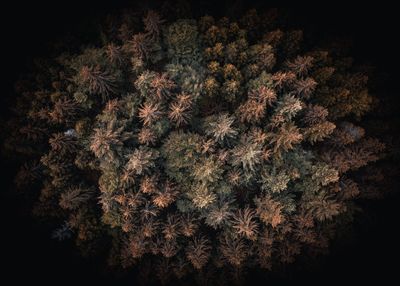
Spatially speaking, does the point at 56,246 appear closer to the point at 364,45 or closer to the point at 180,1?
the point at 180,1

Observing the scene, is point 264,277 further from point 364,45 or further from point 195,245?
point 364,45

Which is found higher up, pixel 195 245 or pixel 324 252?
pixel 195 245

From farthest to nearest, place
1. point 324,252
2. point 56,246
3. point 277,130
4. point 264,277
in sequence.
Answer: point 56,246
point 264,277
point 324,252
point 277,130

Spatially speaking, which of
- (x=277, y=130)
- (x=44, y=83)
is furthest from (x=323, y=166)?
(x=44, y=83)

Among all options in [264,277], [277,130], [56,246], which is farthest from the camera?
[56,246]

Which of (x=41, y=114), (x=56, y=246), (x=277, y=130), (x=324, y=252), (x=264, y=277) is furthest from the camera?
(x=56, y=246)

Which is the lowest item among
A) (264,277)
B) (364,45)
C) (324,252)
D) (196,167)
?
(264,277)

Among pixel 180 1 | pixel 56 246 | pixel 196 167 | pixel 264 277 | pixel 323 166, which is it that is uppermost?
pixel 180 1

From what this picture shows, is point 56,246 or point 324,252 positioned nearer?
point 324,252

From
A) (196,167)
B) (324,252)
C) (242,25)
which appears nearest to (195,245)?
(196,167)
